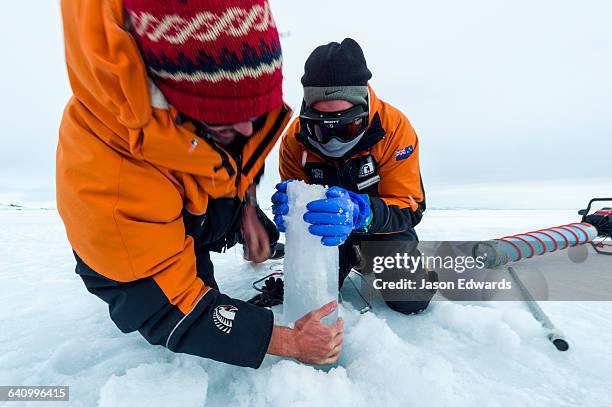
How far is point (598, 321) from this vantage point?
1.41m

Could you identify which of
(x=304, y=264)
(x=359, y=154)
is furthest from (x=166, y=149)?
(x=359, y=154)

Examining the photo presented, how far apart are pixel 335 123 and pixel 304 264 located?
73 cm

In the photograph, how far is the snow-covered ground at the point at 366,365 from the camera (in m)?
0.90

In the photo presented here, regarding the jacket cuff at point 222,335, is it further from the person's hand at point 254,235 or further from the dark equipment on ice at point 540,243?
the dark equipment on ice at point 540,243

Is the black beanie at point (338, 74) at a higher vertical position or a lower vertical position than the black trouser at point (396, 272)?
higher

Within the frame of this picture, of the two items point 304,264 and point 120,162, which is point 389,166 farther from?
point 120,162

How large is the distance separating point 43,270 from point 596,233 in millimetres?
4829

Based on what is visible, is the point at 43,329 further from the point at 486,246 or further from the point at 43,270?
the point at 486,246

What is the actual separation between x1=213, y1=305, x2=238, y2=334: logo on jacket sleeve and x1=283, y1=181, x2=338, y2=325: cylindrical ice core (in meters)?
0.27

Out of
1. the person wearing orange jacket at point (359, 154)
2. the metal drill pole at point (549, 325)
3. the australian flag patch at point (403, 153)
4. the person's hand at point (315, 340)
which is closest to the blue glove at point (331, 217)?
the person wearing orange jacket at point (359, 154)

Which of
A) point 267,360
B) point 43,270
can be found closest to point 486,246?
point 267,360

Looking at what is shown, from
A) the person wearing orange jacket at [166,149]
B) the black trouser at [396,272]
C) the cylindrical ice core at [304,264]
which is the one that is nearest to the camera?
the person wearing orange jacket at [166,149]

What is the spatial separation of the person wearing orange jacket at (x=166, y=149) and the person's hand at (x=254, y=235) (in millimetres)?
375

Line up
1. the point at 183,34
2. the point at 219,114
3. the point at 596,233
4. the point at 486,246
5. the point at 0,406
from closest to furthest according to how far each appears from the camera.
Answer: the point at 183,34
the point at 219,114
the point at 0,406
the point at 486,246
the point at 596,233
